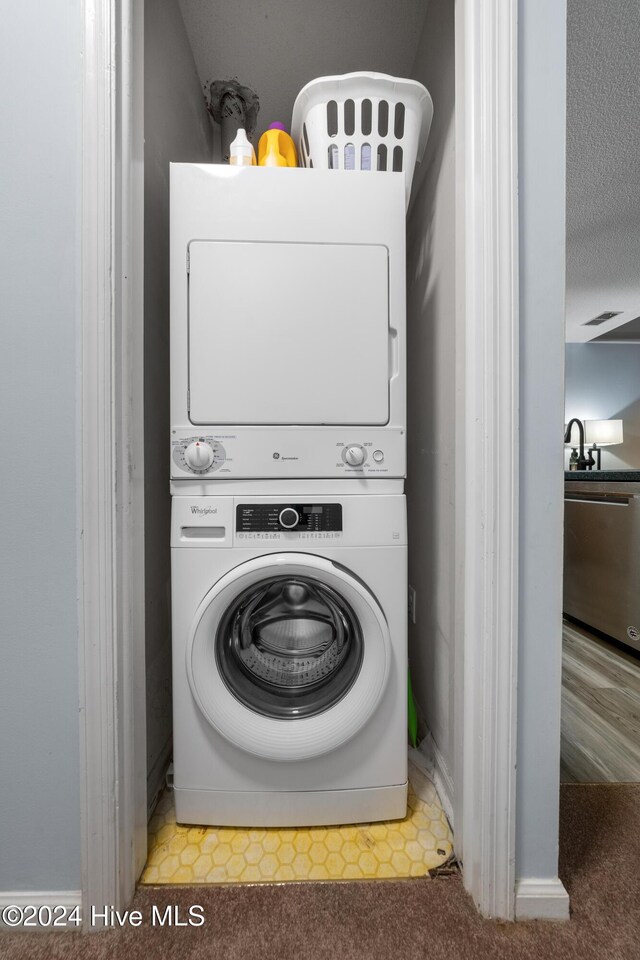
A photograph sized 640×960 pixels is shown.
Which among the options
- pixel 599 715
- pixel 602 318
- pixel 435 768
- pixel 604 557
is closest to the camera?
pixel 435 768

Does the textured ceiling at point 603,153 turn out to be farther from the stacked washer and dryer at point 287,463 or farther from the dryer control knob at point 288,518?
the dryer control knob at point 288,518

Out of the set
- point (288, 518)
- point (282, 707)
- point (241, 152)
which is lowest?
point (282, 707)

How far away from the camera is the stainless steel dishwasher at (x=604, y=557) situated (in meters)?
2.22

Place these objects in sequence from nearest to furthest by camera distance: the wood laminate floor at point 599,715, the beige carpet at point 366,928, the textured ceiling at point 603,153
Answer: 1. the beige carpet at point 366,928
2. the wood laminate floor at point 599,715
3. the textured ceiling at point 603,153

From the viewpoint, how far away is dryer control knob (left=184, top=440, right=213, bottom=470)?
1043 millimetres

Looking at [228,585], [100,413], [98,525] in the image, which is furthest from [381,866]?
[100,413]

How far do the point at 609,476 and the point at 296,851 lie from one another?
Answer: 228 centimetres

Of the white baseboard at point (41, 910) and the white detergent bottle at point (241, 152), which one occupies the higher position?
the white detergent bottle at point (241, 152)

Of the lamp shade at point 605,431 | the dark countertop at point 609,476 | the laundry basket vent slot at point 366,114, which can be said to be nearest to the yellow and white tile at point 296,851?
the laundry basket vent slot at point 366,114

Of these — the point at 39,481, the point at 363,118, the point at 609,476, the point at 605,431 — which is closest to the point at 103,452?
the point at 39,481

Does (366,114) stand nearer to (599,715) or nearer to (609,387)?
(599,715)

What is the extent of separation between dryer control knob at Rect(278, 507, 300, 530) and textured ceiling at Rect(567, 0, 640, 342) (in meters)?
1.86

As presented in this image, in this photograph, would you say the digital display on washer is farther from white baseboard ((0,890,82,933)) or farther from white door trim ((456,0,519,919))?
white baseboard ((0,890,82,933))

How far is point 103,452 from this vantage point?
0.88 meters
